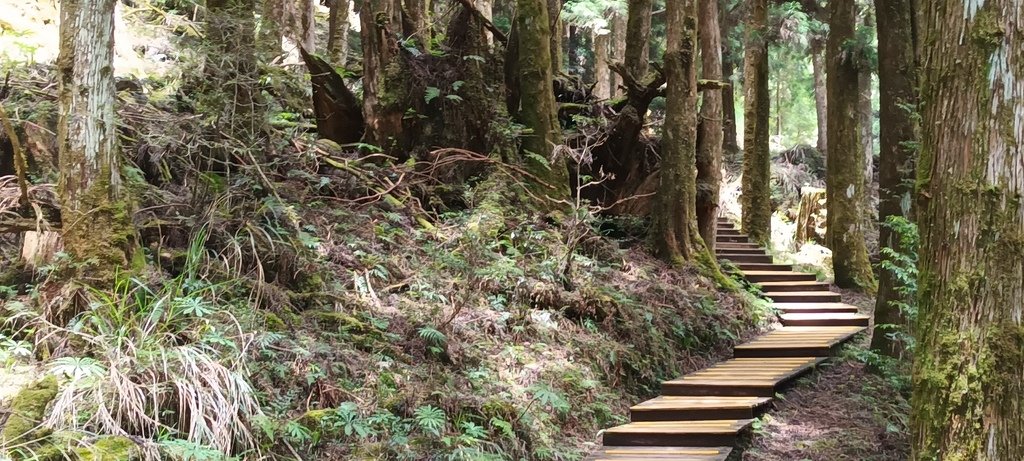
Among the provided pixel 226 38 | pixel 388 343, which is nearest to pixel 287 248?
pixel 388 343

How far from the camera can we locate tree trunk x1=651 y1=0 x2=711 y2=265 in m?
11.2

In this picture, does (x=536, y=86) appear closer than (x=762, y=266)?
Yes

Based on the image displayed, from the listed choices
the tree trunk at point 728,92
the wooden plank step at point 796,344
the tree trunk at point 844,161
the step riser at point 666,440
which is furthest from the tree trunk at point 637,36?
the step riser at point 666,440

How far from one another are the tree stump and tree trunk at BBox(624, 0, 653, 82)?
23.7 ft

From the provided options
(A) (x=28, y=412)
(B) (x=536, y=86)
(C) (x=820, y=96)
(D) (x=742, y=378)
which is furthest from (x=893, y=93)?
(C) (x=820, y=96)

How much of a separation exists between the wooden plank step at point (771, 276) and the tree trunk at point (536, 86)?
431 cm

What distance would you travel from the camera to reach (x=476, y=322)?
769cm

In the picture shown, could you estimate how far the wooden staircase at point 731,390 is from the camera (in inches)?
247

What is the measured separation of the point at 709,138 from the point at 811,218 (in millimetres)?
7273

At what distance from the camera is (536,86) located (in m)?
11.2

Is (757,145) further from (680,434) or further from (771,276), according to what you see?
(680,434)

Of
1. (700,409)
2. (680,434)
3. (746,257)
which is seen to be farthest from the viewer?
(746,257)

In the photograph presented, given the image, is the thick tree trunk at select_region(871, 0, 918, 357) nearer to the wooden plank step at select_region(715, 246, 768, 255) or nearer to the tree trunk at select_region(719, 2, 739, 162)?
the wooden plank step at select_region(715, 246, 768, 255)

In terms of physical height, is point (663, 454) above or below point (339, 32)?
below
